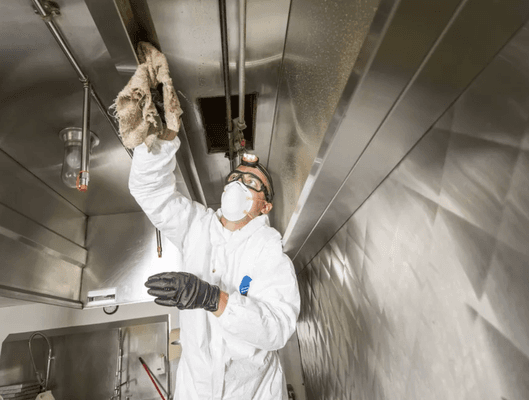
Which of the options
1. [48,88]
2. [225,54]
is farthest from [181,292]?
[48,88]

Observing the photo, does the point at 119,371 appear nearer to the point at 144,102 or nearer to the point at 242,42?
the point at 144,102

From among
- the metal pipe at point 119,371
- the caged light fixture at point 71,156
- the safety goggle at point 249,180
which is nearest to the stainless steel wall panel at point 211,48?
the safety goggle at point 249,180

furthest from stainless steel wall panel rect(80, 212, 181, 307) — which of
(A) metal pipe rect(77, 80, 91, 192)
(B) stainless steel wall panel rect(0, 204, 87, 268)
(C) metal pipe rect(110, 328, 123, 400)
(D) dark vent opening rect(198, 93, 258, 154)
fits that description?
(A) metal pipe rect(77, 80, 91, 192)

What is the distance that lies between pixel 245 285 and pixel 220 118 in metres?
0.87

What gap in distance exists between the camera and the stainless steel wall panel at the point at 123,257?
7.47 feet

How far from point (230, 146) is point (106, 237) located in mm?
1454

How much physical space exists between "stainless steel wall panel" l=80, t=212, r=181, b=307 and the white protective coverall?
3.75ft

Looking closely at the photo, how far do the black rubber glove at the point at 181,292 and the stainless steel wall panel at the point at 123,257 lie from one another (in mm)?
1558

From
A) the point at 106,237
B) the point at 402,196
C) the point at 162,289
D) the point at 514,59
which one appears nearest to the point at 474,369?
the point at 402,196

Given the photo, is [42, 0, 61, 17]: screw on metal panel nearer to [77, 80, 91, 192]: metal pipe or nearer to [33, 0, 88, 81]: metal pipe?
[33, 0, 88, 81]: metal pipe

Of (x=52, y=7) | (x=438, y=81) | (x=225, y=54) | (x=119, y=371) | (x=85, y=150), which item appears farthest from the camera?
(x=119, y=371)

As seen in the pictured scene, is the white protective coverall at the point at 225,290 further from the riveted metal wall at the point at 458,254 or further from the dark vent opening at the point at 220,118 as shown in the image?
the dark vent opening at the point at 220,118

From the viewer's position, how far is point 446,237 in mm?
558

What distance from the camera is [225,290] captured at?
45.8 inches
